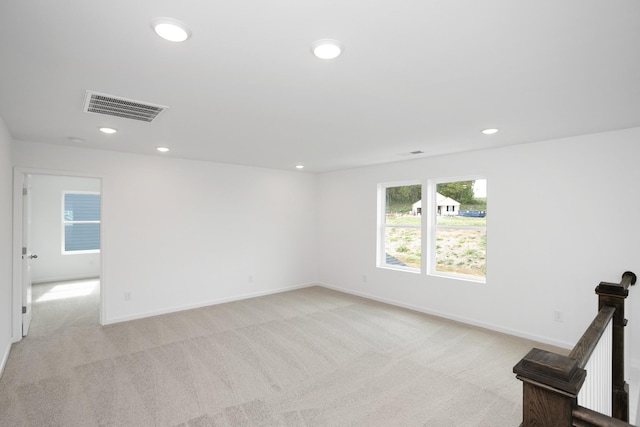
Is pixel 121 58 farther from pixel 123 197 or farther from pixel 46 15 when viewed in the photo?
pixel 123 197

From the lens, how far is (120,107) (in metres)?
2.71

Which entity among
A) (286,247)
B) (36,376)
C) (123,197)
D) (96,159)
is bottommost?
(36,376)

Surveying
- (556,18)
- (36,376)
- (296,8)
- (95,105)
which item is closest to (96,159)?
(95,105)

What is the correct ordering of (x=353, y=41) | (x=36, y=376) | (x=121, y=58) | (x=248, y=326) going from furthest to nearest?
(x=248, y=326)
(x=36, y=376)
(x=121, y=58)
(x=353, y=41)

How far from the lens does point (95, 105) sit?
104 inches

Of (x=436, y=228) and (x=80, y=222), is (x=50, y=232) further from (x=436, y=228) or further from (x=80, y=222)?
(x=436, y=228)

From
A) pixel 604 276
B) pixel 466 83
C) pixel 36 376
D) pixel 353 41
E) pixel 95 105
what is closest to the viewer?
pixel 353 41

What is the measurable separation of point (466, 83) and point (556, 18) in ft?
2.36

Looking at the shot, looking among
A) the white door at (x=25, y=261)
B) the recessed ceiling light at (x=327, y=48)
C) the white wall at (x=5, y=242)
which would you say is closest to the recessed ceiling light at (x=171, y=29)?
the recessed ceiling light at (x=327, y=48)

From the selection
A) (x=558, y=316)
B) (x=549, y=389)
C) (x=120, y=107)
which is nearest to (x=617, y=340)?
(x=558, y=316)

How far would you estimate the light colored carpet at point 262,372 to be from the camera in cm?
245

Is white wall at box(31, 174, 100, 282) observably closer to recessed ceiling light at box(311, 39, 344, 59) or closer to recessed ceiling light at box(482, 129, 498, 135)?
recessed ceiling light at box(311, 39, 344, 59)

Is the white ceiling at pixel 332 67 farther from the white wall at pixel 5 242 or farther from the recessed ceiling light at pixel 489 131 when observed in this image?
the white wall at pixel 5 242

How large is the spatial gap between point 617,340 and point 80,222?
9.46 metres
